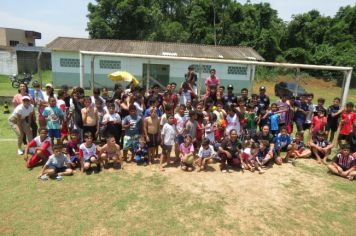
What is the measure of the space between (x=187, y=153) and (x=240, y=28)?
1153 inches

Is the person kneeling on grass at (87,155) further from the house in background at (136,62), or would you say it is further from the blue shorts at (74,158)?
the house in background at (136,62)

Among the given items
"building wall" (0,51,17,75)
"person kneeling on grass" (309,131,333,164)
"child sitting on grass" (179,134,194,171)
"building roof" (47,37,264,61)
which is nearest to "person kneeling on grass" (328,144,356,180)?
"person kneeling on grass" (309,131,333,164)

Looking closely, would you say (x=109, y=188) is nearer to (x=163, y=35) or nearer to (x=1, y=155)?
(x=1, y=155)

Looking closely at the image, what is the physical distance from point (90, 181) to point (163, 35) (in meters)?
30.3

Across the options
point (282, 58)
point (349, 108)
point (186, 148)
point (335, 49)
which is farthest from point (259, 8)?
point (186, 148)

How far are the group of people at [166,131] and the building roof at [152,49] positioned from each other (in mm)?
14169

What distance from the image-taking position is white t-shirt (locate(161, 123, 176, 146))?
7.44 m

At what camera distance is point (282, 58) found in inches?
1284

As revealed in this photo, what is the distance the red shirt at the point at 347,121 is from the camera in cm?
855

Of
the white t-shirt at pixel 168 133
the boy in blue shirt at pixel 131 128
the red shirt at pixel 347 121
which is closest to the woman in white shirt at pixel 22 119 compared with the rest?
the boy in blue shirt at pixel 131 128

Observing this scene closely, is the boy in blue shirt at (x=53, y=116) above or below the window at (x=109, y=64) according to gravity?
below

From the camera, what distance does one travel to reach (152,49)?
23766 mm

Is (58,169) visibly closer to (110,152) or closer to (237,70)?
(110,152)

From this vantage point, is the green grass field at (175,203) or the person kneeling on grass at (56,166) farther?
the person kneeling on grass at (56,166)
